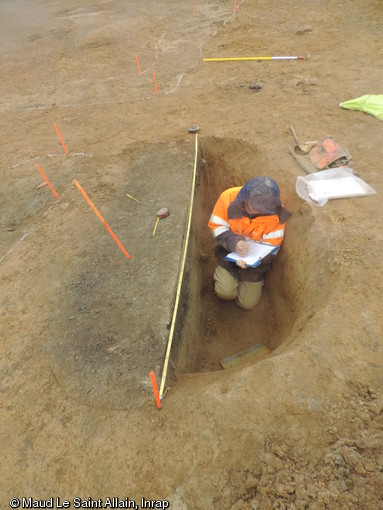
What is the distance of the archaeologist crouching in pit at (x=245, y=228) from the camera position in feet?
10.5

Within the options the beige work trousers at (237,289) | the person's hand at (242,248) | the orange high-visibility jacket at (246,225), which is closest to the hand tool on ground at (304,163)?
the orange high-visibility jacket at (246,225)

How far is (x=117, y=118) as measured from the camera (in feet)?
20.2

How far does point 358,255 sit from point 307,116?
10.3 ft

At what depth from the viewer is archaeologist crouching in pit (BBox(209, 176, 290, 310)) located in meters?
3.19

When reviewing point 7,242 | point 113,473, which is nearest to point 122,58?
point 7,242

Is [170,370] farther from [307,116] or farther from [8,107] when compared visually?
[8,107]

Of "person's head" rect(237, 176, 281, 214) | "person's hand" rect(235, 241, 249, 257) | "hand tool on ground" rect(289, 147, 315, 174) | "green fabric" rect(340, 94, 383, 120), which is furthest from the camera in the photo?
"green fabric" rect(340, 94, 383, 120)

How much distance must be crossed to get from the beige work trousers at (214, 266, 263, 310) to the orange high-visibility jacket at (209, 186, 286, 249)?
2.33 ft

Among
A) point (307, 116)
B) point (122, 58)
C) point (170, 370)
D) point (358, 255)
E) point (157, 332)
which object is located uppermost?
point (122, 58)

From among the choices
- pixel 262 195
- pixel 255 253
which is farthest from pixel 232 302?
pixel 262 195

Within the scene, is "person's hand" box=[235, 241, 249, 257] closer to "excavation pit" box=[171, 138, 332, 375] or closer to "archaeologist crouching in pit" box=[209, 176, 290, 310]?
"archaeologist crouching in pit" box=[209, 176, 290, 310]

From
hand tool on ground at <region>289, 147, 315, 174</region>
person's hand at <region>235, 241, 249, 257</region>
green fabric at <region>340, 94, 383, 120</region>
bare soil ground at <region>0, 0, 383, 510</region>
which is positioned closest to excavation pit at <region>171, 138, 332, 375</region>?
bare soil ground at <region>0, 0, 383, 510</region>

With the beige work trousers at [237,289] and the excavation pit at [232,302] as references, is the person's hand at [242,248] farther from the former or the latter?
the beige work trousers at [237,289]

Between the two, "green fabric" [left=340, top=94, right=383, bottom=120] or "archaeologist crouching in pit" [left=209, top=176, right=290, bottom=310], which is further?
"green fabric" [left=340, top=94, right=383, bottom=120]
